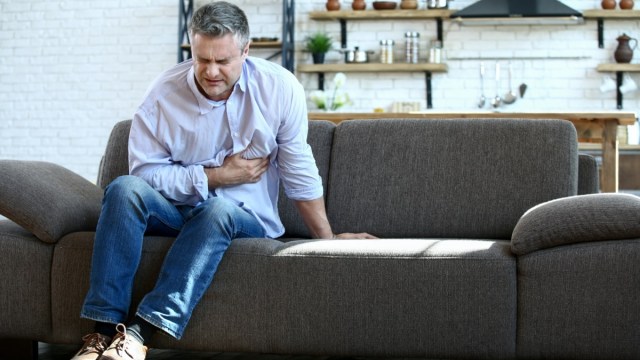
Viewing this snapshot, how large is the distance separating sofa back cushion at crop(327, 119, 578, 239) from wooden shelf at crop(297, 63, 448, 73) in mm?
4042

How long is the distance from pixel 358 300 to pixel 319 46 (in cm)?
502

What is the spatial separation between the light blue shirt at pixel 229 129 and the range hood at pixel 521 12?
4.46 metres

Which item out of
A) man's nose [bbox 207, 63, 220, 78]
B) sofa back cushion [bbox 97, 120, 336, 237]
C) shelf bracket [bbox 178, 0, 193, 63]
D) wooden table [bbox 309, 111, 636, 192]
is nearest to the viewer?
man's nose [bbox 207, 63, 220, 78]

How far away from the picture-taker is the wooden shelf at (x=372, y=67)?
700 centimetres

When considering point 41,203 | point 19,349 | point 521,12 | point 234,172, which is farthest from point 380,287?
point 521,12

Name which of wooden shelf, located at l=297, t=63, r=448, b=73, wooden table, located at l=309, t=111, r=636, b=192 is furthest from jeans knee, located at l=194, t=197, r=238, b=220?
wooden shelf, located at l=297, t=63, r=448, b=73

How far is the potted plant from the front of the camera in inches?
281

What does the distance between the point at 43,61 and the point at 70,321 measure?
18.7 feet

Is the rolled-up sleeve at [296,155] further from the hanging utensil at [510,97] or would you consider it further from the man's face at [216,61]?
the hanging utensil at [510,97]

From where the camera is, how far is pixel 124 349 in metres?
2.09

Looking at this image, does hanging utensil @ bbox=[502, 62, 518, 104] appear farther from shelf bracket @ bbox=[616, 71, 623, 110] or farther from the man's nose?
the man's nose

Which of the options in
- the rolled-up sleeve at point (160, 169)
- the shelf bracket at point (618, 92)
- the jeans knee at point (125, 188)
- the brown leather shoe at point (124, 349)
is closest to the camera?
the brown leather shoe at point (124, 349)

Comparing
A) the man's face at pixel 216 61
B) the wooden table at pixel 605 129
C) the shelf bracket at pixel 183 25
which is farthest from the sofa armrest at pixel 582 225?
the shelf bracket at pixel 183 25

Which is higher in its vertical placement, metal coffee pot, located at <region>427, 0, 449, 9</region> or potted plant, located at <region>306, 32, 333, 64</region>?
metal coffee pot, located at <region>427, 0, 449, 9</region>
